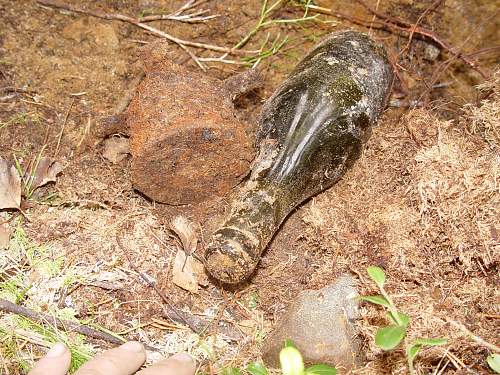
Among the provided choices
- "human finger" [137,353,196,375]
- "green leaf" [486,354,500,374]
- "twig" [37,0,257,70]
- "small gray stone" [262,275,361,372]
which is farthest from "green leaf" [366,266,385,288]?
"twig" [37,0,257,70]

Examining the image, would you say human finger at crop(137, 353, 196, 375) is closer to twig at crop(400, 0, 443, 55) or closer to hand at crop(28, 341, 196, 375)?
hand at crop(28, 341, 196, 375)

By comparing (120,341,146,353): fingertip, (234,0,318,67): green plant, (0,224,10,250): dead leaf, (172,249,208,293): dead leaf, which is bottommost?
(120,341,146,353): fingertip

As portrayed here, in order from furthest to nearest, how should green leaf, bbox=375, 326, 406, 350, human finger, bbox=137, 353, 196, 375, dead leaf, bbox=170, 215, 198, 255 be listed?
dead leaf, bbox=170, 215, 198, 255 < human finger, bbox=137, 353, 196, 375 < green leaf, bbox=375, 326, 406, 350

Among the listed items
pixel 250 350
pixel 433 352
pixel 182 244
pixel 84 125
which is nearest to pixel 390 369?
pixel 433 352

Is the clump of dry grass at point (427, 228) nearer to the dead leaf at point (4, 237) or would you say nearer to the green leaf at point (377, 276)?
the green leaf at point (377, 276)

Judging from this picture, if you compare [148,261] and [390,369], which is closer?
[390,369]

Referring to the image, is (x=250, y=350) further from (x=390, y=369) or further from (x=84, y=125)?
(x=84, y=125)

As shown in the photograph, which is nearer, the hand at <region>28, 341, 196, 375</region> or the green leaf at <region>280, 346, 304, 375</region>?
the green leaf at <region>280, 346, 304, 375</region>

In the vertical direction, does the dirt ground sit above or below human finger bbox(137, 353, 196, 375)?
above
